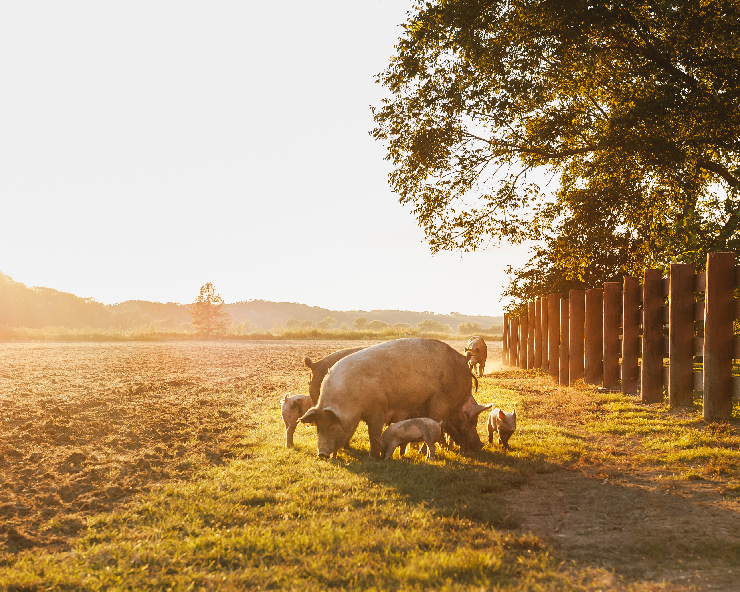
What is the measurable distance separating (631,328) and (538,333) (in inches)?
326

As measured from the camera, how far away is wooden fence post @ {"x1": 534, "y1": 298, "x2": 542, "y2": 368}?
20031 millimetres

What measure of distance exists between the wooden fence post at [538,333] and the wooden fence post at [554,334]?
165cm

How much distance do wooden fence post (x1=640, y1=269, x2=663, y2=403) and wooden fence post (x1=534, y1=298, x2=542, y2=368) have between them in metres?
8.59

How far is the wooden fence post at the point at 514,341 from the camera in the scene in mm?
24547

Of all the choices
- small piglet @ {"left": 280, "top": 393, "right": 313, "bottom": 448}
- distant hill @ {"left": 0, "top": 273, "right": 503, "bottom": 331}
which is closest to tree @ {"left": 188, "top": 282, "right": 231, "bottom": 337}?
distant hill @ {"left": 0, "top": 273, "right": 503, "bottom": 331}

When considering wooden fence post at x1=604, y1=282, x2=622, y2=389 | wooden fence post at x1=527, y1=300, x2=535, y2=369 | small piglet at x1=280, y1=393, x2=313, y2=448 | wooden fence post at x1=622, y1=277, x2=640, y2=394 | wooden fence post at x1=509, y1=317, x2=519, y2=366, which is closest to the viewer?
small piglet at x1=280, y1=393, x2=313, y2=448

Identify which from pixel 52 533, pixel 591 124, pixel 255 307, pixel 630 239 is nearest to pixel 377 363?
Answer: pixel 52 533

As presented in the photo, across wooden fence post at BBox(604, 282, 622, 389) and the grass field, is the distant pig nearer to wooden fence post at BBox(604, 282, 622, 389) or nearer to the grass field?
the grass field

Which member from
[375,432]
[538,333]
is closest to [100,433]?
[375,432]

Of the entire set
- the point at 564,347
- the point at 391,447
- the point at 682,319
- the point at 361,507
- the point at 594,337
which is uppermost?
the point at 682,319

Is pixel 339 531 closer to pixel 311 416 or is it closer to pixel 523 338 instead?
pixel 311 416

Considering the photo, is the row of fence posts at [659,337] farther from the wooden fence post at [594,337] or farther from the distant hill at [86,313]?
the distant hill at [86,313]

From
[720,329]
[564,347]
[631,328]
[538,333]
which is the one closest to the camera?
[720,329]

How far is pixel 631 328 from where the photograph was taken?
12.1 meters
